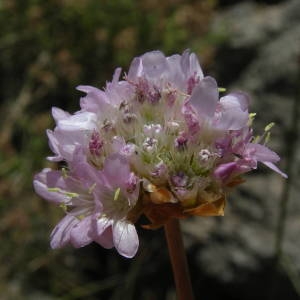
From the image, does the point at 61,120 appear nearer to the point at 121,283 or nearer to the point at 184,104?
the point at 184,104

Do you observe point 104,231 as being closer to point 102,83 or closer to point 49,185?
point 49,185

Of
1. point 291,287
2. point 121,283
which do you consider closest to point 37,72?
point 121,283

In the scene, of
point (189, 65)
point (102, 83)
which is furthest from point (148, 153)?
point (102, 83)

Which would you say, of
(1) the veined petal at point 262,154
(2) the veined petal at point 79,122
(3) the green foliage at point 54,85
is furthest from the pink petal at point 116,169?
(3) the green foliage at point 54,85

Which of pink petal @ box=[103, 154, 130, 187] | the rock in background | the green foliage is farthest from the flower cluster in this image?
the green foliage

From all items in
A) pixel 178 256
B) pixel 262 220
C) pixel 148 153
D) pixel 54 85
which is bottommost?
pixel 262 220

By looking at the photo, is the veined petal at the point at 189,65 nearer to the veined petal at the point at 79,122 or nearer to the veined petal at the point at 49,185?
the veined petal at the point at 79,122
